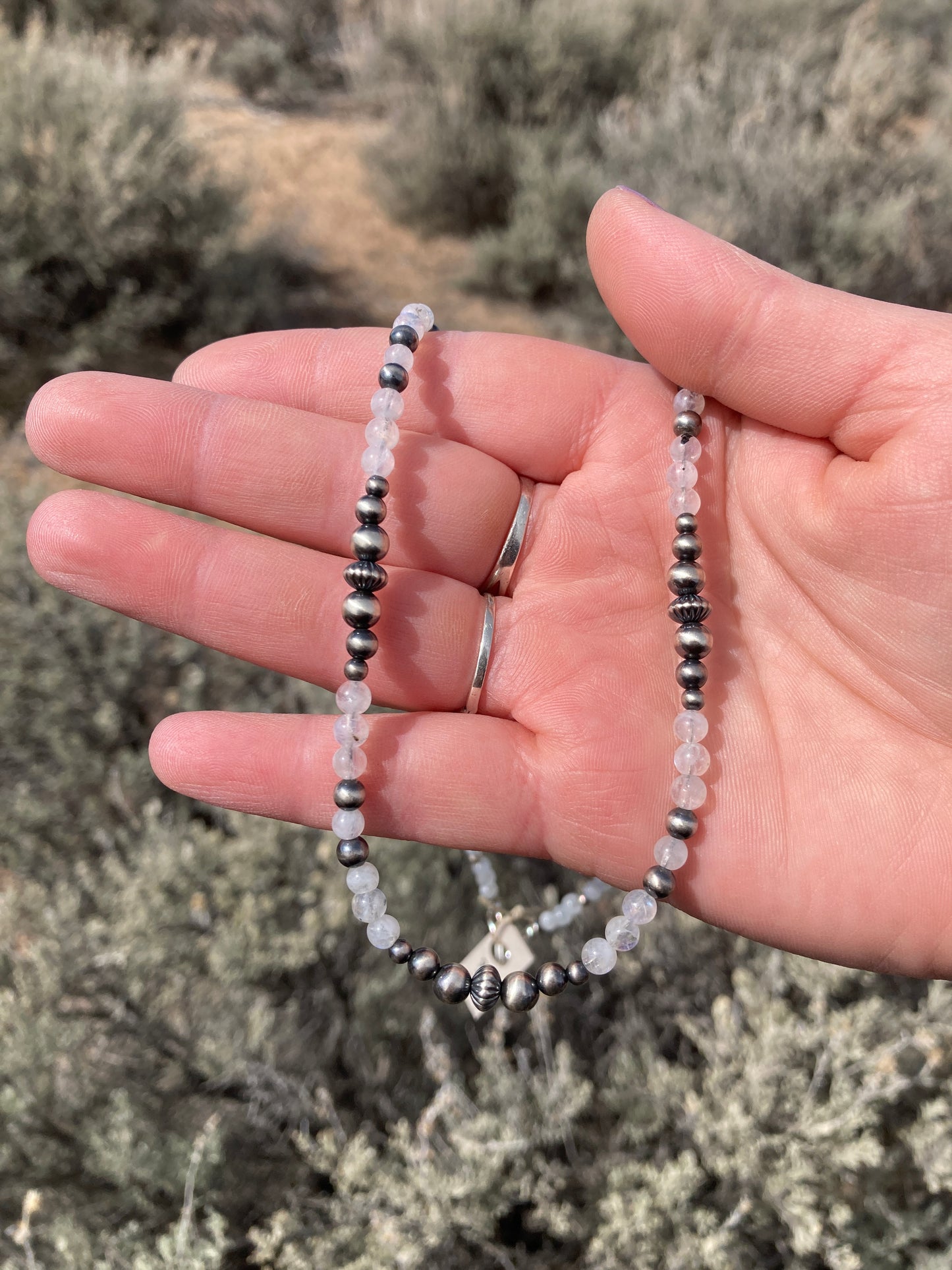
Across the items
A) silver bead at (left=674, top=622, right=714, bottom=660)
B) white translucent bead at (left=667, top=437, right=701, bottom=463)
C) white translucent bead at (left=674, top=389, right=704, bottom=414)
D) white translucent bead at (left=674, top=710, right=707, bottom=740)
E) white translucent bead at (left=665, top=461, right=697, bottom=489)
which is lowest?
white translucent bead at (left=674, top=710, right=707, bottom=740)

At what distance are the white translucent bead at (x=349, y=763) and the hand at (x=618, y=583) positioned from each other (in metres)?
0.06

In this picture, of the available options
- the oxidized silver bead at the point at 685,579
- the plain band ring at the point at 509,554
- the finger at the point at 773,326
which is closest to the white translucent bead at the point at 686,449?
the finger at the point at 773,326

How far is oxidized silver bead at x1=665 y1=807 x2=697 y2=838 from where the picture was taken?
192 centimetres

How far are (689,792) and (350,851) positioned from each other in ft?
2.61

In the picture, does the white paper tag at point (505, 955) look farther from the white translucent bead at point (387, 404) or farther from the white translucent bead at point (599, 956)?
the white translucent bead at point (387, 404)

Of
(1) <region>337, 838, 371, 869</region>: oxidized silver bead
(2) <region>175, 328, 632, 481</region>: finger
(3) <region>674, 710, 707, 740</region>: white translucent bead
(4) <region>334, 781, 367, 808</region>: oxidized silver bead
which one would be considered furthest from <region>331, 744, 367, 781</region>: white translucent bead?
(2) <region>175, 328, 632, 481</region>: finger

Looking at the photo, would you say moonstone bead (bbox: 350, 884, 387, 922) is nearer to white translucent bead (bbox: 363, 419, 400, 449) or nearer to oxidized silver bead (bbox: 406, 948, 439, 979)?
oxidized silver bead (bbox: 406, 948, 439, 979)

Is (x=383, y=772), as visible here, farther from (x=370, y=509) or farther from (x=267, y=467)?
(x=267, y=467)

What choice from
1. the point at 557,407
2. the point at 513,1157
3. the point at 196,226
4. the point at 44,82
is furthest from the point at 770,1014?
the point at 44,82

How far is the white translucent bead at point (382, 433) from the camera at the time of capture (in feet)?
6.75

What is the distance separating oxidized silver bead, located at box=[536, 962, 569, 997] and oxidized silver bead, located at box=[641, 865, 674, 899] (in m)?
0.27

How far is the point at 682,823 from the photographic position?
75.7 inches

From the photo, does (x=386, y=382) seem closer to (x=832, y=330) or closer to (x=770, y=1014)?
(x=832, y=330)

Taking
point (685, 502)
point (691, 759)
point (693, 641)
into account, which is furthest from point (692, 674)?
point (685, 502)
